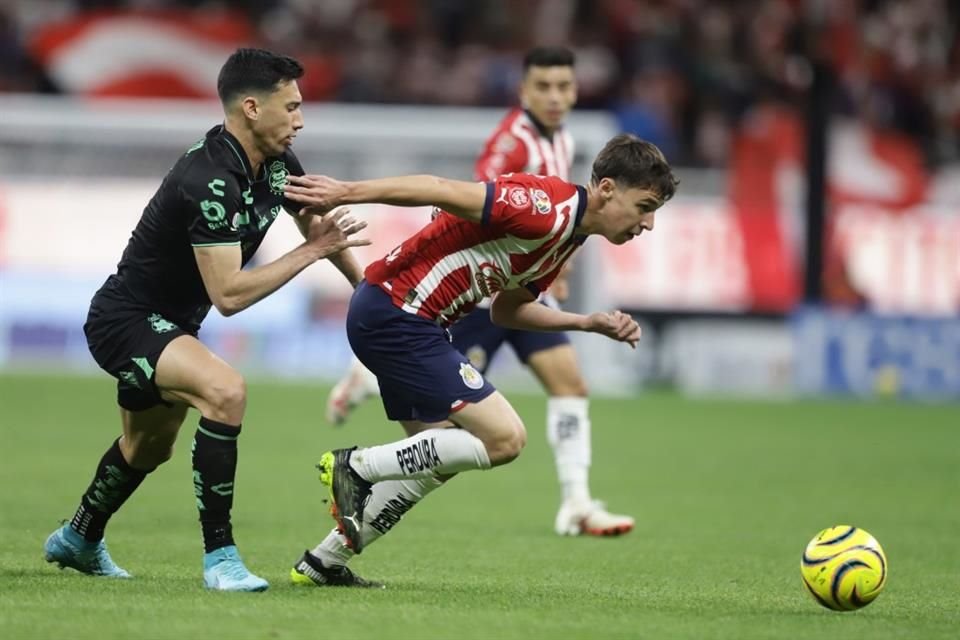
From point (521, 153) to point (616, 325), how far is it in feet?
10.7

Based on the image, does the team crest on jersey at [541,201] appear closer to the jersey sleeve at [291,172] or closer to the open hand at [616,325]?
the open hand at [616,325]

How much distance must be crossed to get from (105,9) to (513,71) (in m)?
5.62

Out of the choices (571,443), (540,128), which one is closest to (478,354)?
(571,443)

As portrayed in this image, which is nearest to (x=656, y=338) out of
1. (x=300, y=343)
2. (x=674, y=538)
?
(x=300, y=343)

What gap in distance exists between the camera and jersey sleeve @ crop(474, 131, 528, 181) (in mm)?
9805

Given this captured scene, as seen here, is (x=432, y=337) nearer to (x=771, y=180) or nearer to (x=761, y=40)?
(x=771, y=180)

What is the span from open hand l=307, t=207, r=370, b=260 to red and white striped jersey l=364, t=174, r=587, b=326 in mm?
324

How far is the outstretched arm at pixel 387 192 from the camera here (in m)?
6.24

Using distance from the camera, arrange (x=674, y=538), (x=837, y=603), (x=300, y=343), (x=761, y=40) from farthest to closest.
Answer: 1. (x=761, y=40)
2. (x=300, y=343)
3. (x=674, y=538)
4. (x=837, y=603)

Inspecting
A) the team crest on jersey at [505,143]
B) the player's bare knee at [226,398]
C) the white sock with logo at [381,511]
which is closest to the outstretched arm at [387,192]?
the player's bare knee at [226,398]

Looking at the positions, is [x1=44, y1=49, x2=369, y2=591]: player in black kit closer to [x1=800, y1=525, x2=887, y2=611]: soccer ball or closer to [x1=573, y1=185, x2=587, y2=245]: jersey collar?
[x1=573, y1=185, x2=587, y2=245]: jersey collar

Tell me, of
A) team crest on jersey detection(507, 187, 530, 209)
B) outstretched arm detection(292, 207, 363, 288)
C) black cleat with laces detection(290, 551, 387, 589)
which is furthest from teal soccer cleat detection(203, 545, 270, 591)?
team crest on jersey detection(507, 187, 530, 209)

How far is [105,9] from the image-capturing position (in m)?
22.9

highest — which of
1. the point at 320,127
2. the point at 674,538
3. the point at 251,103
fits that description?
the point at 320,127
